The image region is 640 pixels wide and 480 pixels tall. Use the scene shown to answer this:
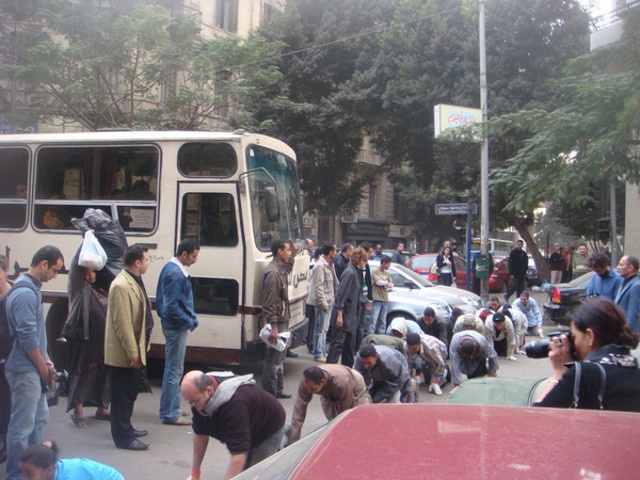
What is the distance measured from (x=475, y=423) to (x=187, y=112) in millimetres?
17635

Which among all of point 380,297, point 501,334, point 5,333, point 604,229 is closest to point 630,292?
point 501,334

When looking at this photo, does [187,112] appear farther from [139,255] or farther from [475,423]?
[475,423]

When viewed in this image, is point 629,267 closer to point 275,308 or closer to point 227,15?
point 275,308

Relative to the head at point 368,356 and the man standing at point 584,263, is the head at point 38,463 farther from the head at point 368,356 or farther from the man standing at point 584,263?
the man standing at point 584,263

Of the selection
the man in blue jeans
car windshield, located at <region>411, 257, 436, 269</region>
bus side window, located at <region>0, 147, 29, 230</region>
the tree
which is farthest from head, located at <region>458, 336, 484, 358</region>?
car windshield, located at <region>411, 257, 436, 269</region>

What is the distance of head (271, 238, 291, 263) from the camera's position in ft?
25.4

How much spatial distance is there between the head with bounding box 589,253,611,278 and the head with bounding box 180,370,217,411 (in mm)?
6341

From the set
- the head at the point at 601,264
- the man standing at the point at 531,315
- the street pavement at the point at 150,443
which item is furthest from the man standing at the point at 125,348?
the man standing at the point at 531,315

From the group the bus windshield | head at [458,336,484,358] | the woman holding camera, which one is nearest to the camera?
the woman holding camera

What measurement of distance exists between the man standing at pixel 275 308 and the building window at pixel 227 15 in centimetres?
2487

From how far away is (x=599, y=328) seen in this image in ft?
10.5

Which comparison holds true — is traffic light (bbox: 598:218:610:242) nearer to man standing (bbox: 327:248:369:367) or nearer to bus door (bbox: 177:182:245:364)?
man standing (bbox: 327:248:369:367)

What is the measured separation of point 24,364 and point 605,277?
7342 mm

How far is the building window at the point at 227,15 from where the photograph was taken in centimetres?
3016
